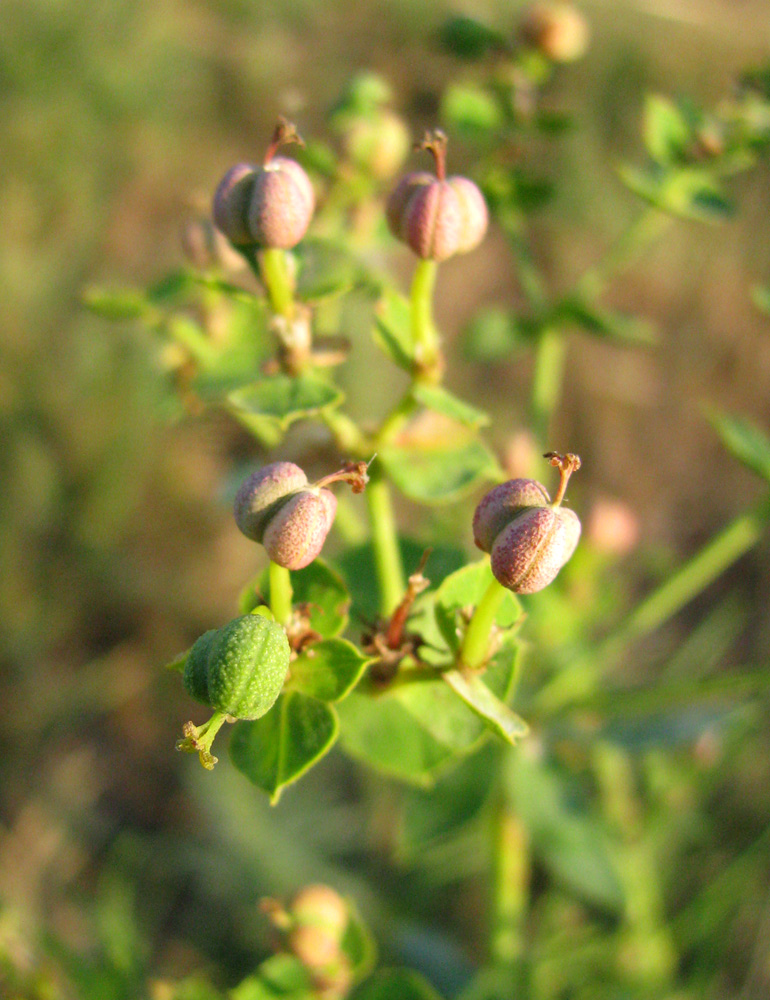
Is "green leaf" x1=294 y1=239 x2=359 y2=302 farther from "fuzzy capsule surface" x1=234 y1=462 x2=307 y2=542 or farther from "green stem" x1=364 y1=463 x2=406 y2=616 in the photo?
"fuzzy capsule surface" x1=234 y1=462 x2=307 y2=542

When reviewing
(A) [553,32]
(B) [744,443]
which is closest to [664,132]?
(A) [553,32]

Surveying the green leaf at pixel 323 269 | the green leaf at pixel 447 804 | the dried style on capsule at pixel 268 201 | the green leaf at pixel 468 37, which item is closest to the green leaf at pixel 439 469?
the green leaf at pixel 323 269

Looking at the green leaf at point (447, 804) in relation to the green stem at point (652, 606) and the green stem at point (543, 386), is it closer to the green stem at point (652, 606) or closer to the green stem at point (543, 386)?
the green stem at point (652, 606)

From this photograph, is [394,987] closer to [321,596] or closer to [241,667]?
[321,596]


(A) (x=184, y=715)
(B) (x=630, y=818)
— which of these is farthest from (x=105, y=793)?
(B) (x=630, y=818)

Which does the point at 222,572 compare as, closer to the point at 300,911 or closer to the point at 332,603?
the point at 300,911
